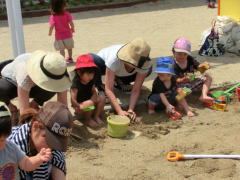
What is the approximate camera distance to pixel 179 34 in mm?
8789

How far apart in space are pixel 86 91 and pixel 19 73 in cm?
83

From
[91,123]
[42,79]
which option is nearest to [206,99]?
[91,123]

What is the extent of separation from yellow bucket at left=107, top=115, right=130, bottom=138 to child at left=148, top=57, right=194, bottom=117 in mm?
547

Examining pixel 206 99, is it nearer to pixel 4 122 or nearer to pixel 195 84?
pixel 195 84

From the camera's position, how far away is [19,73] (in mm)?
3682

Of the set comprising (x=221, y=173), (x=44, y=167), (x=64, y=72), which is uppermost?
(x=64, y=72)

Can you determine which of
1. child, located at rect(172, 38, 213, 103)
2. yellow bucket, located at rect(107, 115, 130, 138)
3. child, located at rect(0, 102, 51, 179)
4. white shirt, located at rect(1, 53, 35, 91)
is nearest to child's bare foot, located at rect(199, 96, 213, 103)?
child, located at rect(172, 38, 213, 103)

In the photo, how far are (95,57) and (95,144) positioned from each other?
1157mm

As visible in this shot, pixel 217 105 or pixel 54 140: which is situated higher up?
pixel 54 140

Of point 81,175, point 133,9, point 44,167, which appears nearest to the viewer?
point 44,167

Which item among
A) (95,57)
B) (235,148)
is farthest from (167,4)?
(235,148)

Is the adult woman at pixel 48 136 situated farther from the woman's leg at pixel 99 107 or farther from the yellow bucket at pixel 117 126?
the woman's leg at pixel 99 107

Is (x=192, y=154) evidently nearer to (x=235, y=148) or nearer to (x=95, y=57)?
(x=235, y=148)

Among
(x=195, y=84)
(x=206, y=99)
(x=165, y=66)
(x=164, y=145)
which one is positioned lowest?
(x=164, y=145)
